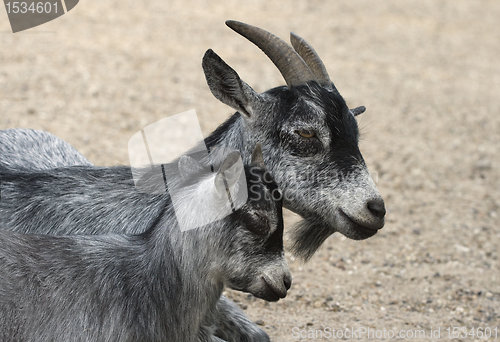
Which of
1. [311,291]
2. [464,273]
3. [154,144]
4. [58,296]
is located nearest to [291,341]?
[311,291]

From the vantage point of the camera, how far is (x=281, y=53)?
422cm

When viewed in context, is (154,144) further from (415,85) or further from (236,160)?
(415,85)

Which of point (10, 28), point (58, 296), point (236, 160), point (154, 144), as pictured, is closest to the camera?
point (236, 160)

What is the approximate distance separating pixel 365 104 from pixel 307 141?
7330 millimetres

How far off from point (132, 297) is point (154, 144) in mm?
4896

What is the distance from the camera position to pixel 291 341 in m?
4.75

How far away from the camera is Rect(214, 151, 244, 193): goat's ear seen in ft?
10.4
